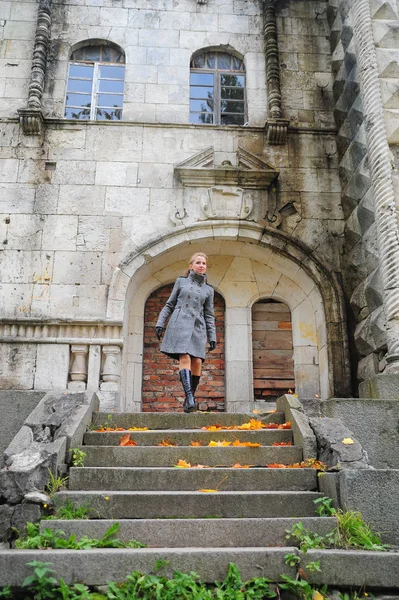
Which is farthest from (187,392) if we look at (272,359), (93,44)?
(93,44)

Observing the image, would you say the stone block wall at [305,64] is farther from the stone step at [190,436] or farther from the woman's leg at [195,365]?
the stone step at [190,436]

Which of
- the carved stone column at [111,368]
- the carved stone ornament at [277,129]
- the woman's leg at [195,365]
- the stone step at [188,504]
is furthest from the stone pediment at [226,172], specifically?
the stone step at [188,504]

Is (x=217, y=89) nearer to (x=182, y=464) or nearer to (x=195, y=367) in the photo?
(x=195, y=367)

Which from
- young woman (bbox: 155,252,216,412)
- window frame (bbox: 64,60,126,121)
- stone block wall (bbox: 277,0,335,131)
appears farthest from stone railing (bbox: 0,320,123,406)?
stone block wall (bbox: 277,0,335,131)

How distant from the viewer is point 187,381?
6809 mm

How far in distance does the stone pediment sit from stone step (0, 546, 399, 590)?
693 cm

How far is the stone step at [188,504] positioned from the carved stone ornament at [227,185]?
5759 millimetres

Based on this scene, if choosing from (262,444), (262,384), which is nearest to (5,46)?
(262,384)

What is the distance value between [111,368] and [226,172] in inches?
148

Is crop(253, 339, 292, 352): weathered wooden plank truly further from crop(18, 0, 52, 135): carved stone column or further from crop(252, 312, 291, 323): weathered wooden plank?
crop(18, 0, 52, 135): carved stone column

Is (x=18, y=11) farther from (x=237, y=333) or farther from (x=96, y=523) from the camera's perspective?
(x=96, y=523)

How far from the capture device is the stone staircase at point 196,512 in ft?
12.0

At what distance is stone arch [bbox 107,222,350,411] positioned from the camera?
355 inches

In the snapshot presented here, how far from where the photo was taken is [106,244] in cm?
930
